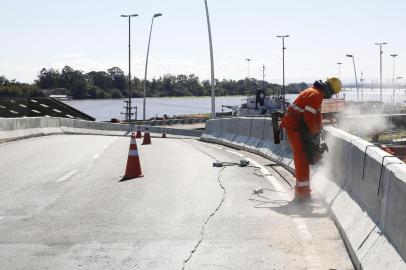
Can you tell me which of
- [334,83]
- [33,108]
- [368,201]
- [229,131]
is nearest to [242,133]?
[229,131]

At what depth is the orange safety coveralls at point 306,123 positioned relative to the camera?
9.28 meters

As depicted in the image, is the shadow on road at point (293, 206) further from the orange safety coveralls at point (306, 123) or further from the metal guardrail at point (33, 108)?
the metal guardrail at point (33, 108)

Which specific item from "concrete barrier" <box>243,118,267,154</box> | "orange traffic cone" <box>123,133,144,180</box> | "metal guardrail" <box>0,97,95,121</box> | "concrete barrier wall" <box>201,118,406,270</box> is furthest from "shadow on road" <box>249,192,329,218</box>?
"metal guardrail" <box>0,97,95,121</box>

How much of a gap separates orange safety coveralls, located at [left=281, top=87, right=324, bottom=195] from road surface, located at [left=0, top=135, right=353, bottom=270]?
1.17ft

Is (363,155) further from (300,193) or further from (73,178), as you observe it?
(73,178)

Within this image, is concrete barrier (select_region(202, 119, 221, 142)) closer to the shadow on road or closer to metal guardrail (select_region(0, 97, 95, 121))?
the shadow on road

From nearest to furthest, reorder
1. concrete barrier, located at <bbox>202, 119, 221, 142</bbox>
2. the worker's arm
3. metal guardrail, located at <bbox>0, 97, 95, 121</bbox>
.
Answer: the worker's arm → concrete barrier, located at <bbox>202, 119, 221, 142</bbox> → metal guardrail, located at <bbox>0, 97, 95, 121</bbox>

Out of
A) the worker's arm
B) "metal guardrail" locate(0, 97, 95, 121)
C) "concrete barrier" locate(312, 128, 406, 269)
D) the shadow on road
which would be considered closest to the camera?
"concrete barrier" locate(312, 128, 406, 269)

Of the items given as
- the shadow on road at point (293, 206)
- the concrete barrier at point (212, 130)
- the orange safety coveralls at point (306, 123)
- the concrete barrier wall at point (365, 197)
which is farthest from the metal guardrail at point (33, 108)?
the concrete barrier wall at point (365, 197)

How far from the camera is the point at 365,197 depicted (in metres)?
6.45

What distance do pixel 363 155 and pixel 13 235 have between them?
4123 mm

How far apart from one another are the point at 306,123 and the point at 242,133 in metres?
11.4

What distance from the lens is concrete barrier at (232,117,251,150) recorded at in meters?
19.8

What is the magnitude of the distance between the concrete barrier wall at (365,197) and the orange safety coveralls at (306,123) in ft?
0.95
